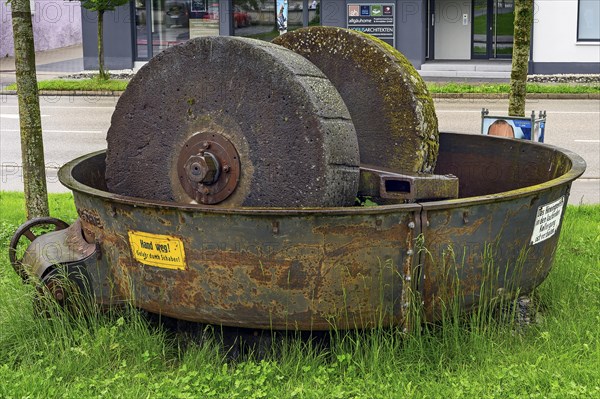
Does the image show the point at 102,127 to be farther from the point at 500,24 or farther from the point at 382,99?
the point at 500,24

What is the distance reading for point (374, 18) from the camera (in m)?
23.9

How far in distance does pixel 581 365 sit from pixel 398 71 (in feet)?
6.78

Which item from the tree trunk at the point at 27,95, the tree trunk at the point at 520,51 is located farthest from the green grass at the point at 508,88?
the tree trunk at the point at 27,95

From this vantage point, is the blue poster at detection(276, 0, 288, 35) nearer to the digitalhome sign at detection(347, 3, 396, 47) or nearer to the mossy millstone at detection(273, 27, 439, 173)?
the digitalhome sign at detection(347, 3, 396, 47)

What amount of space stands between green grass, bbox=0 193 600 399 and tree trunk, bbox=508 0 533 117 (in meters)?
3.54

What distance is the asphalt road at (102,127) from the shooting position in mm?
11164

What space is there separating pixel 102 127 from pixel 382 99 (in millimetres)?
10927

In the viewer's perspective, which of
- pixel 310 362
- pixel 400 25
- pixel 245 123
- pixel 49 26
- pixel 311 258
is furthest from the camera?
pixel 49 26

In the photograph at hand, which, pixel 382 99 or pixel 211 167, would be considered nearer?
pixel 211 167

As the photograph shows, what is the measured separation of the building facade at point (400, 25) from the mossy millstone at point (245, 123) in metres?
19.7

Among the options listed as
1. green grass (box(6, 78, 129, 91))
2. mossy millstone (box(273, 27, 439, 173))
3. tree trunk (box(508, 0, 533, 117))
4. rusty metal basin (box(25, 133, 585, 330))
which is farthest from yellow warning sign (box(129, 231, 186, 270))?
green grass (box(6, 78, 129, 91))

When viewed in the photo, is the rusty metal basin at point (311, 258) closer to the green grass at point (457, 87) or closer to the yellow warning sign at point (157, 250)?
the yellow warning sign at point (157, 250)

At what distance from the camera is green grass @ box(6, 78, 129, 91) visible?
2123 cm

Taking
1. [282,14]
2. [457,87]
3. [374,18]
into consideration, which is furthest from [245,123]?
[282,14]
